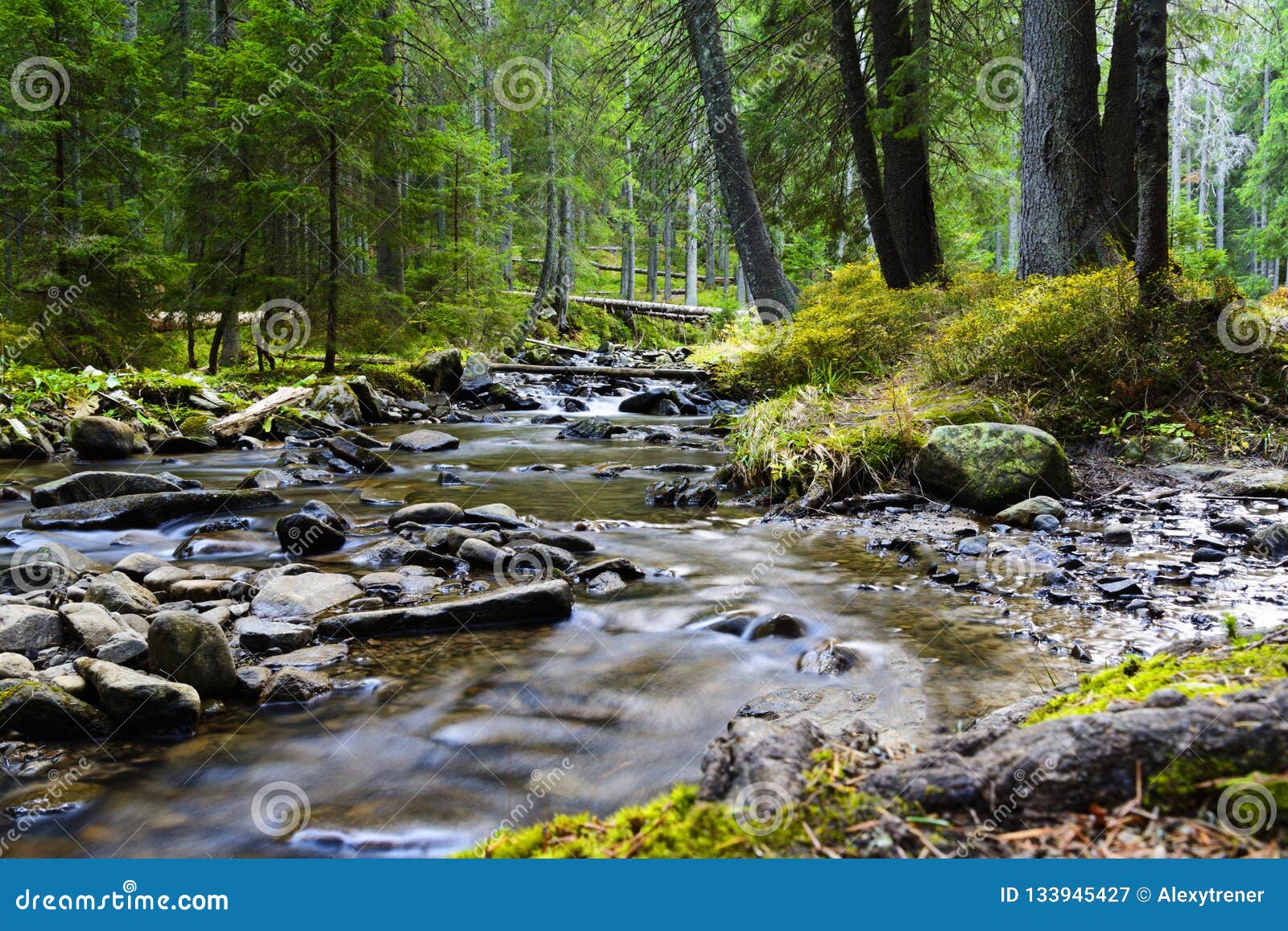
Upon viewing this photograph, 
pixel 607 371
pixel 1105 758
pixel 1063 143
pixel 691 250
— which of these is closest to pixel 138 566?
pixel 1105 758

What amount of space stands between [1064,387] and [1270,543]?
9.97 ft

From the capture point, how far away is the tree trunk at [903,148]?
10938 mm

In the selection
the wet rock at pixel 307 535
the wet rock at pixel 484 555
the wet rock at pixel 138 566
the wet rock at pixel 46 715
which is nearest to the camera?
the wet rock at pixel 46 715

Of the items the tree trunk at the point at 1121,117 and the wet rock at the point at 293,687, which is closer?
the wet rock at the point at 293,687

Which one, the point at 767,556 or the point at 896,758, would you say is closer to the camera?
the point at 896,758

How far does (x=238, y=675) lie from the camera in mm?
3412

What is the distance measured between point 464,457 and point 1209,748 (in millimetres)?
9261

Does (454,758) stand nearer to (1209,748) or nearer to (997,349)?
(1209,748)

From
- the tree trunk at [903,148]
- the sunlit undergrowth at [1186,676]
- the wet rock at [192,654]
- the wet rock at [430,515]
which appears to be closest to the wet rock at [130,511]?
the wet rock at [430,515]

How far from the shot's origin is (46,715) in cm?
297

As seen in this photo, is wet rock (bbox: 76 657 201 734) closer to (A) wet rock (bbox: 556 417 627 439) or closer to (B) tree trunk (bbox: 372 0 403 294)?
(A) wet rock (bbox: 556 417 627 439)

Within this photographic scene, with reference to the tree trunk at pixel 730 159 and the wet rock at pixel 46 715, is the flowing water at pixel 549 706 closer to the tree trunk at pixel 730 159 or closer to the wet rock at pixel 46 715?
the wet rock at pixel 46 715

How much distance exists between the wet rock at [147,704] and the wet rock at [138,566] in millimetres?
1982

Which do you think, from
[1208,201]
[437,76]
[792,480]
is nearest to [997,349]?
[792,480]
